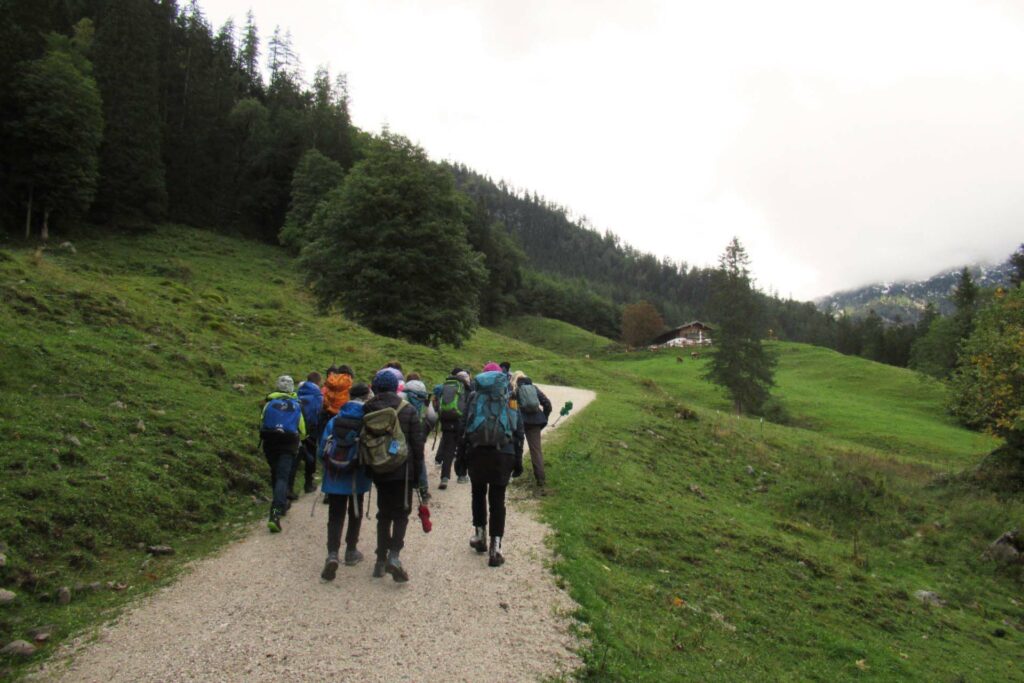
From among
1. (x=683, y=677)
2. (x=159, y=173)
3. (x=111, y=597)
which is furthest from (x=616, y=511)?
(x=159, y=173)

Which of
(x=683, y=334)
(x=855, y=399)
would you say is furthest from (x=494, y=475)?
(x=683, y=334)

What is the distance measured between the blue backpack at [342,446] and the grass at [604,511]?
269 cm

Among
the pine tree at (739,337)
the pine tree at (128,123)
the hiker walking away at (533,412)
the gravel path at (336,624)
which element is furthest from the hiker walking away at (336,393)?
the pine tree at (128,123)

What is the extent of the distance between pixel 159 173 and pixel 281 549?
63397 mm

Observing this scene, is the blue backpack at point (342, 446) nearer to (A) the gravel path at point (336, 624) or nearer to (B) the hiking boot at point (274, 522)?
(A) the gravel path at point (336, 624)

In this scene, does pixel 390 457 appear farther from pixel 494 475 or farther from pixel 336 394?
pixel 336 394

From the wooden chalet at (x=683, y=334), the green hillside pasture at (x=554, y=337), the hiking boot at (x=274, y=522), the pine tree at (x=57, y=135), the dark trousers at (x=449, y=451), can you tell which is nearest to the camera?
the hiking boot at (x=274, y=522)

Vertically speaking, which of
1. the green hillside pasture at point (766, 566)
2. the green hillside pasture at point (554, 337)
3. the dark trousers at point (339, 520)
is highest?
the green hillside pasture at point (554, 337)

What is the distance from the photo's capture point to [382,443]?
295 inches

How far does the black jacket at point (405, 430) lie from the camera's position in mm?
7637

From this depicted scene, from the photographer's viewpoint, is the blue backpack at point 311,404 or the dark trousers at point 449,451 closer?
the blue backpack at point 311,404

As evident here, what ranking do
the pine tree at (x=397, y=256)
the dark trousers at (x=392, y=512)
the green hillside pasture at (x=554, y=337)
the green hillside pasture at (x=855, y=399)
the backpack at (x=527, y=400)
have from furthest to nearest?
the green hillside pasture at (x=554, y=337) < the green hillside pasture at (x=855, y=399) < the pine tree at (x=397, y=256) < the backpack at (x=527, y=400) < the dark trousers at (x=392, y=512)

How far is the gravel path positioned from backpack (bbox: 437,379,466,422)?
3.74 m

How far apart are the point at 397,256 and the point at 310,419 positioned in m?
22.1
